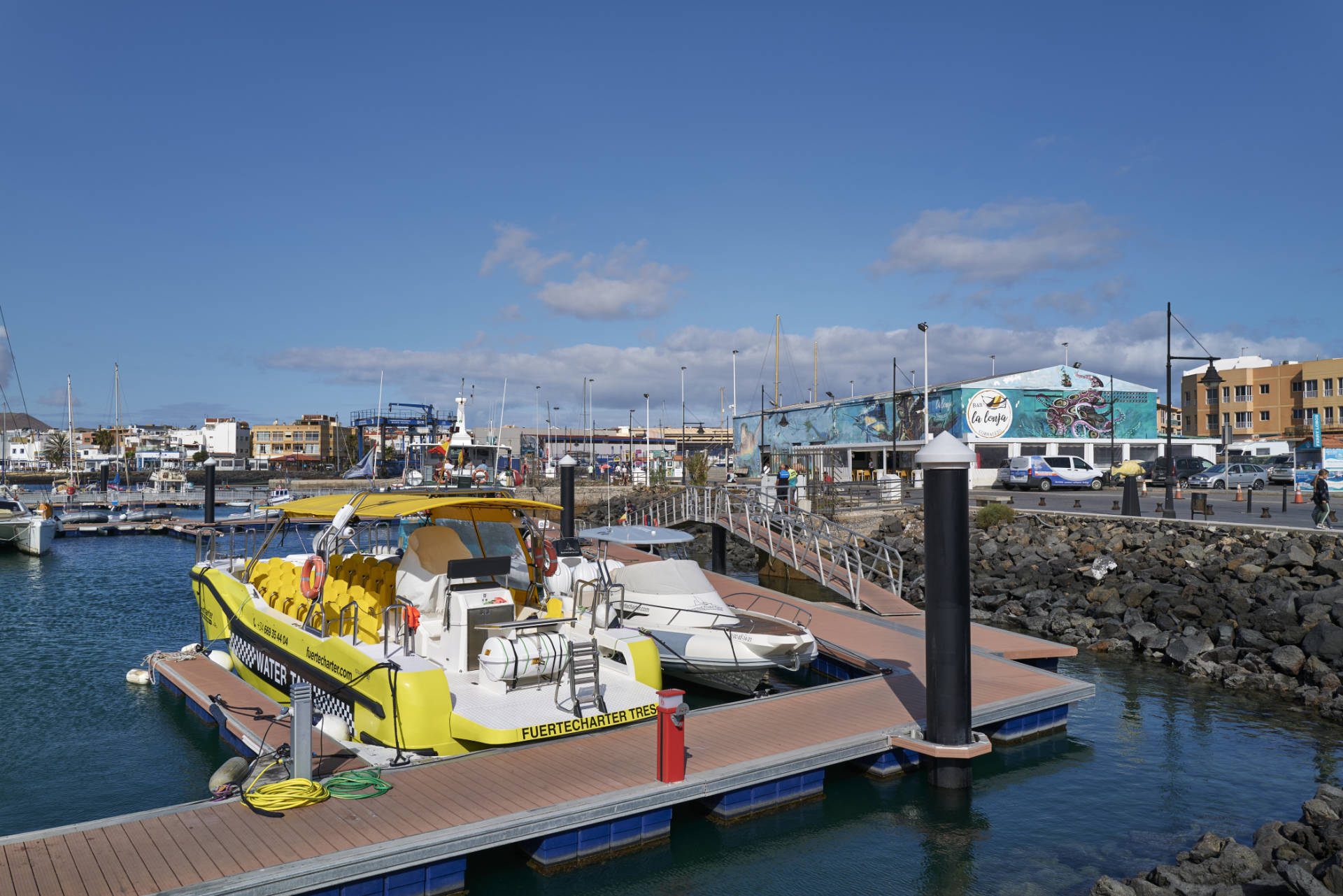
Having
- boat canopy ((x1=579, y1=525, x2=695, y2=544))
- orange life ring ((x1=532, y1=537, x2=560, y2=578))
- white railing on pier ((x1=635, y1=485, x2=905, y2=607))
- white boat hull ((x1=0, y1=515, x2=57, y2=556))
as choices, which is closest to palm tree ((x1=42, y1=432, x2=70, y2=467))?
white boat hull ((x1=0, y1=515, x2=57, y2=556))

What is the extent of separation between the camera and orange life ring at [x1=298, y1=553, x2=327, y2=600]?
1173 centimetres

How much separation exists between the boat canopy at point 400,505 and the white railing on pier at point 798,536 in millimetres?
8932

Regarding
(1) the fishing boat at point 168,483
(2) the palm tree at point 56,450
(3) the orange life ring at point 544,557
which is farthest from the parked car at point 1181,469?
(2) the palm tree at point 56,450

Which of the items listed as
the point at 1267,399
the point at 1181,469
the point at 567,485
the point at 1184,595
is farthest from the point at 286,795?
the point at 1267,399

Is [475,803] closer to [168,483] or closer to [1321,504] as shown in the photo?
[1321,504]

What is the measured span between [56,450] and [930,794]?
17795 centimetres

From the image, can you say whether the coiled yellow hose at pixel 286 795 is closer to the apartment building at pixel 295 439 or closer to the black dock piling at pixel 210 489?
the black dock piling at pixel 210 489

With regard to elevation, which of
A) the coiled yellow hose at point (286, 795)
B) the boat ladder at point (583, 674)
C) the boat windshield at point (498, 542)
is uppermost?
the boat windshield at point (498, 542)

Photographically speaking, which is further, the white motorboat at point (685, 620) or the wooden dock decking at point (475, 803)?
the white motorboat at point (685, 620)

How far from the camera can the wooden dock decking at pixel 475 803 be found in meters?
6.53

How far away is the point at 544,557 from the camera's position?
1349 centimetres

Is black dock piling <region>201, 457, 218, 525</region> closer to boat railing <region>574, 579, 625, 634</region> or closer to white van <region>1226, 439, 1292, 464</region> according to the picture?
boat railing <region>574, 579, 625, 634</region>

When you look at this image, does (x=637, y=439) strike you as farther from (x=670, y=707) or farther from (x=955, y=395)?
(x=670, y=707)

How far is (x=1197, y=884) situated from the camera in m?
7.50
